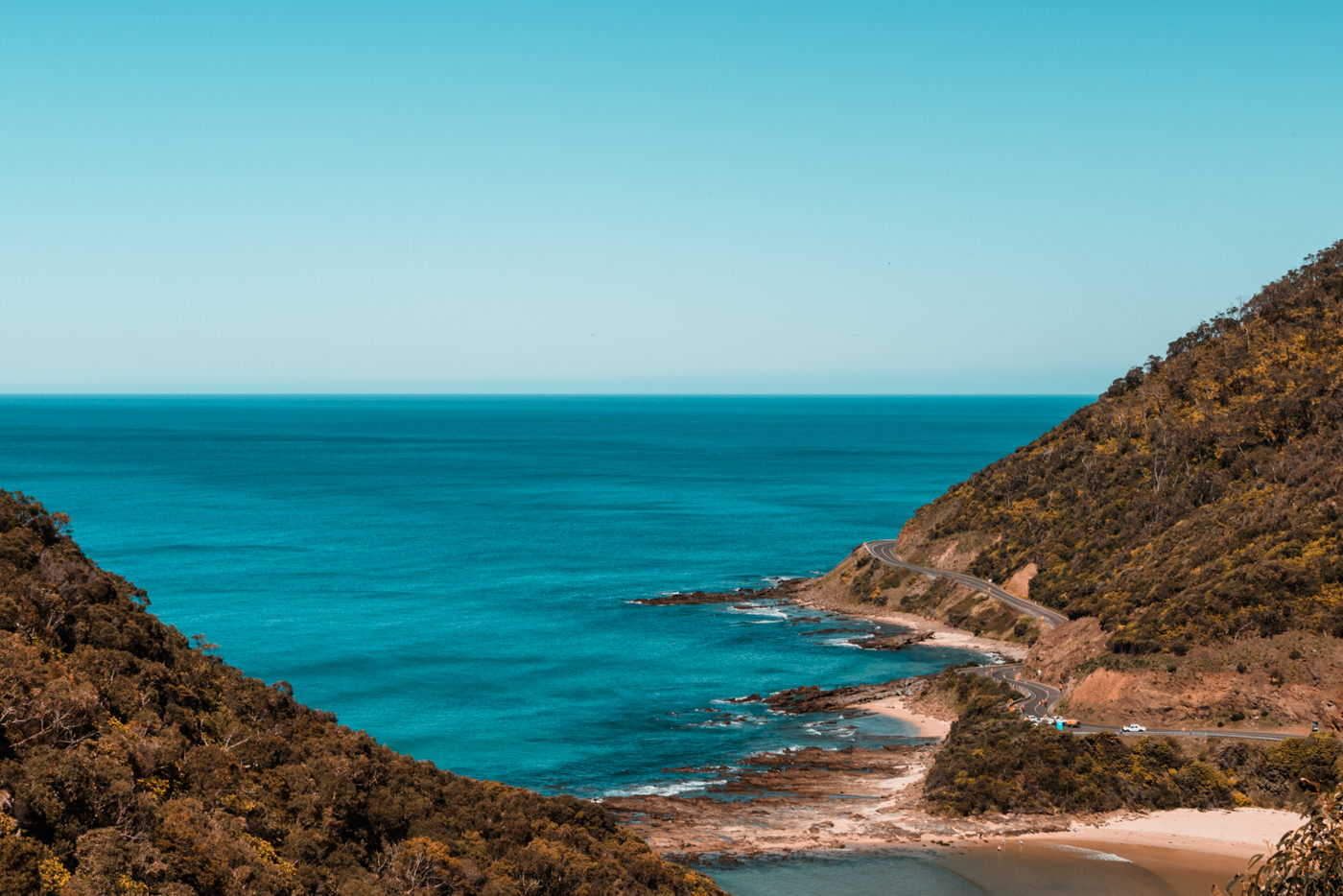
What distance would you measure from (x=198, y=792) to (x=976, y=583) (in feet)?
296

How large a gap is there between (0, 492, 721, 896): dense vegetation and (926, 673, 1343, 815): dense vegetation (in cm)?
2190

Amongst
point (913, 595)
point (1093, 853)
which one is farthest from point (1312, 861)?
point (913, 595)

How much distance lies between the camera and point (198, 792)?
Result: 30.4 meters

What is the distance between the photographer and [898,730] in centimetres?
7369

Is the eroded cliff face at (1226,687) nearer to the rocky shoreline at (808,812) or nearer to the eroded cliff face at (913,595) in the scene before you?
the rocky shoreline at (808,812)

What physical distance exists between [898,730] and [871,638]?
27351mm

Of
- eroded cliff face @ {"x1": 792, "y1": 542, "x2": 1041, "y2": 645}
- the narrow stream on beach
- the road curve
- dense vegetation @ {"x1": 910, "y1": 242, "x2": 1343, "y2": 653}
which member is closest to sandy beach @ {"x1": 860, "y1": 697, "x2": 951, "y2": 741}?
dense vegetation @ {"x1": 910, "y1": 242, "x2": 1343, "y2": 653}

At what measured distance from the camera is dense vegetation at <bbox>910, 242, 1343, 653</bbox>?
68625 mm

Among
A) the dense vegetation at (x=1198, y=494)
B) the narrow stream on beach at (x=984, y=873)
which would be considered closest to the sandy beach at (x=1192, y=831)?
the narrow stream on beach at (x=984, y=873)

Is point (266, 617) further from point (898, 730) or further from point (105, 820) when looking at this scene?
point (105, 820)

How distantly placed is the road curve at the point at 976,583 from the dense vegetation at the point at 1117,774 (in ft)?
90.7

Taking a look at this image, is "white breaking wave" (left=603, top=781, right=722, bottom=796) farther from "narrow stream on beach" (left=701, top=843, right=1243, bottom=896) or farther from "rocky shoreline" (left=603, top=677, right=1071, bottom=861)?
"narrow stream on beach" (left=701, top=843, right=1243, bottom=896)

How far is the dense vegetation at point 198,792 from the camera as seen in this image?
24.3 m

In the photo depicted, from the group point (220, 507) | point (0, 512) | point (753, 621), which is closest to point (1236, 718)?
point (753, 621)
